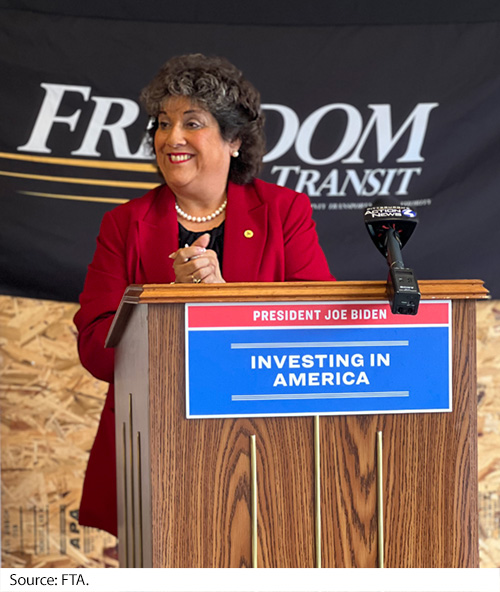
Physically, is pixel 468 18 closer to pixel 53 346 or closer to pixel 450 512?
pixel 53 346

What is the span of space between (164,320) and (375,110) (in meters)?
2.09

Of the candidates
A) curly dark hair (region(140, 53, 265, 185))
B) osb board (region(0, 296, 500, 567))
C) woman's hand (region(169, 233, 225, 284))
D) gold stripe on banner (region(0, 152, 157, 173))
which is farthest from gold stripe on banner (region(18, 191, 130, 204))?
woman's hand (region(169, 233, 225, 284))

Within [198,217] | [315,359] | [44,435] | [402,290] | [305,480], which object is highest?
[198,217]

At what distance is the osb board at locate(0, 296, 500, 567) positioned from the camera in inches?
126

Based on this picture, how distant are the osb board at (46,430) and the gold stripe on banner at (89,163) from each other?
1.76ft

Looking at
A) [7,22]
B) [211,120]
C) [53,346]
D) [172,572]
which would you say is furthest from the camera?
[53,346]

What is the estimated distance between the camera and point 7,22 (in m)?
2.97

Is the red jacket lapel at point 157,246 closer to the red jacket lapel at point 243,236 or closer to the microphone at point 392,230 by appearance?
the red jacket lapel at point 243,236

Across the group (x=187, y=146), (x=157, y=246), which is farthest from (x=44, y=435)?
(x=187, y=146)

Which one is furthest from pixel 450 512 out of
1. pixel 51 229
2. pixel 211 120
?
pixel 51 229

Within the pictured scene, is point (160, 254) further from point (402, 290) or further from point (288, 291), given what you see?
point (402, 290)

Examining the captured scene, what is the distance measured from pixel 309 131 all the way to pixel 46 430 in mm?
1527

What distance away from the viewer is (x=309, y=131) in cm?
315

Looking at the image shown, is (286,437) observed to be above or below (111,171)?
below
